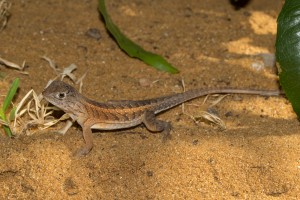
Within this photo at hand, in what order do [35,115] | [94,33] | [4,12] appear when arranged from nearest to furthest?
[35,115]
[4,12]
[94,33]

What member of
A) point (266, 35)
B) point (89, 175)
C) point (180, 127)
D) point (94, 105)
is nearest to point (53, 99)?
point (94, 105)

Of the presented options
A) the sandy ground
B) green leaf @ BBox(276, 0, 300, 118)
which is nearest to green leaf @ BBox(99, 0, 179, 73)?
the sandy ground

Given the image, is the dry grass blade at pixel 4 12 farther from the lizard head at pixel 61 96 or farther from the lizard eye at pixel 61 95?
the lizard eye at pixel 61 95

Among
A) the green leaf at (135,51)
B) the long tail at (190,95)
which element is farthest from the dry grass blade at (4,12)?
the long tail at (190,95)

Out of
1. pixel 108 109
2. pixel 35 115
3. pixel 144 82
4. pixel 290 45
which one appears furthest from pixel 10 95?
pixel 290 45

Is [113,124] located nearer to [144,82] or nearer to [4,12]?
[144,82]

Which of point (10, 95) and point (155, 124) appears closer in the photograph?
point (10, 95)

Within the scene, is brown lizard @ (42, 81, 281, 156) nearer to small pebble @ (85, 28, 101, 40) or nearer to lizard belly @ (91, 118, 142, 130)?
lizard belly @ (91, 118, 142, 130)
